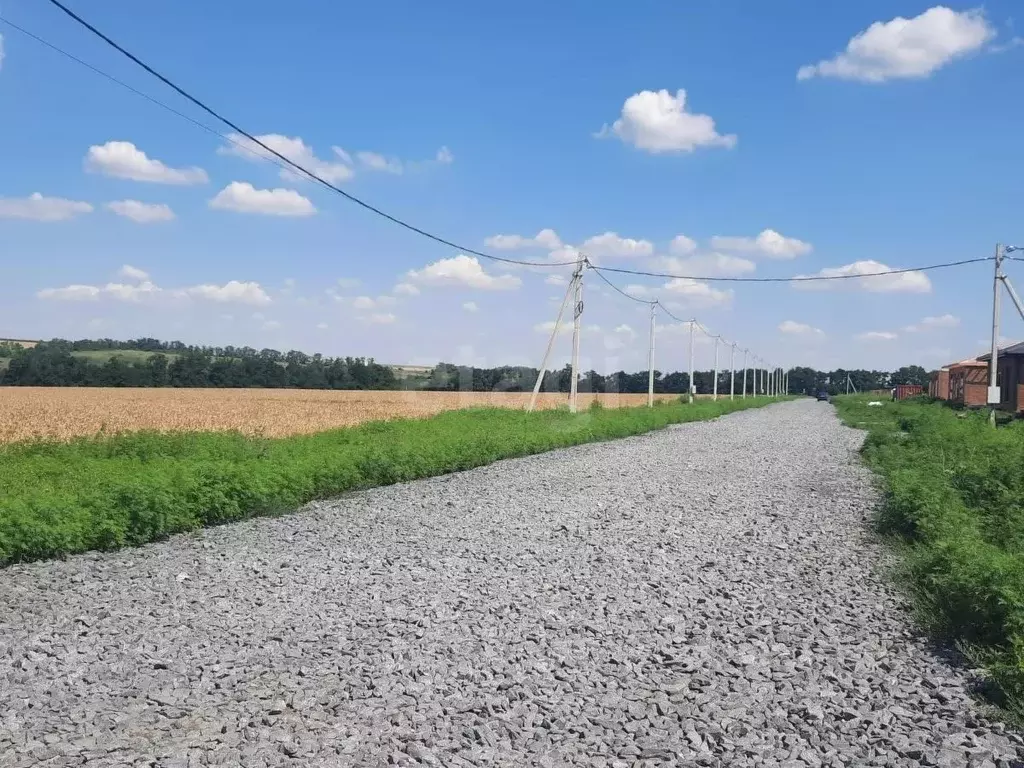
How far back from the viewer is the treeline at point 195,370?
177 feet

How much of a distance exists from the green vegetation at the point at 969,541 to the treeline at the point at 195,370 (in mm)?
48517

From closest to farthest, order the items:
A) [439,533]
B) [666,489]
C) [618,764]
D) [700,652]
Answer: [618,764]
[700,652]
[439,533]
[666,489]

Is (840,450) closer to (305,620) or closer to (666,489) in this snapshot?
(666,489)

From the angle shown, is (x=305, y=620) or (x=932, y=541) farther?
(x=932, y=541)

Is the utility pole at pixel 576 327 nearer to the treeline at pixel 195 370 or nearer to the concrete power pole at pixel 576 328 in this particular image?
the concrete power pole at pixel 576 328

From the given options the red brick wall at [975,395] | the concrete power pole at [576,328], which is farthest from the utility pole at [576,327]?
the red brick wall at [975,395]

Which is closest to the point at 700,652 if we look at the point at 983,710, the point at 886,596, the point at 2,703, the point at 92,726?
the point at 983,710

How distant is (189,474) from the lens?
31.7 feet

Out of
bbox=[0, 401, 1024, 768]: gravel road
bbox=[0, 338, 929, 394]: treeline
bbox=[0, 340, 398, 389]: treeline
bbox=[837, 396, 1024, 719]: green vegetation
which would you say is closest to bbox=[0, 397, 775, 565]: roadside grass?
bbox=[0, 401, 1024, 768]: gravel road

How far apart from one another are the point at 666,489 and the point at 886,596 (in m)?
6.30

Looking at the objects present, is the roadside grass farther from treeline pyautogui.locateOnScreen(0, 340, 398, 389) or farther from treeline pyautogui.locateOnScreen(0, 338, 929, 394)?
treeline pyautogui.locateOnScreen(0, 340, 398, 389)

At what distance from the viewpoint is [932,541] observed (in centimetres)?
768

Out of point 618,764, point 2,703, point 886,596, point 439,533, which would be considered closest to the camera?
point 618,764

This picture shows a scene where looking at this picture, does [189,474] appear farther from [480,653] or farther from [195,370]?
[195,370]
